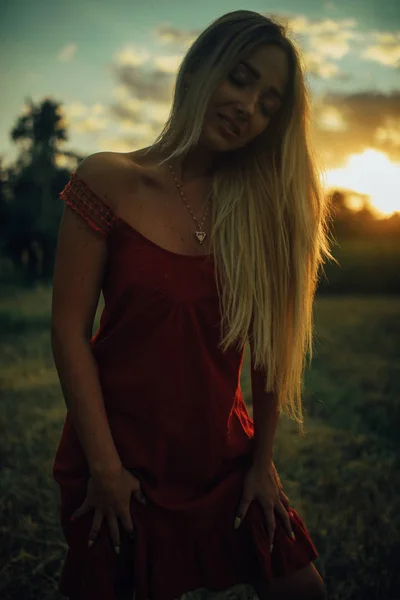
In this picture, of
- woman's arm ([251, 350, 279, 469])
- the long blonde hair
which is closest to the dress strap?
the long blonde hair

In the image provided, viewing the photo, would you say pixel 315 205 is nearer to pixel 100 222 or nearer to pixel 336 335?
pixel 100 222

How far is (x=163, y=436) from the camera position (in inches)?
Answer: 61.5

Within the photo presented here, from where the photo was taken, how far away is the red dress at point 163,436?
59.1 inches

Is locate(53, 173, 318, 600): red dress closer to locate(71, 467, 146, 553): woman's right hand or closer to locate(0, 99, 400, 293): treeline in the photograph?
locate(71, 467, 146, 553): woman's right hand

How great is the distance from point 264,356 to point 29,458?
270 centimetres

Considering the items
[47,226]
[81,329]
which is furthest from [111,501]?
[47,226]

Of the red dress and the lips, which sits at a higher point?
the lips

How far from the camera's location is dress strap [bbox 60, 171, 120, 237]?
1.46 metres

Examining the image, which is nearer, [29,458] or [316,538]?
[316,538]

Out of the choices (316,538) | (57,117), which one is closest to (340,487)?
(316,538)

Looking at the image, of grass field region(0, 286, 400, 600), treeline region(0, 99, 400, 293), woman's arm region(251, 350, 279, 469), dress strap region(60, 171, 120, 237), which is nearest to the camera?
dress strap region(60, 171, 120, 237)

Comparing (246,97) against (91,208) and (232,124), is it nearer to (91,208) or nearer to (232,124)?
(232,124)

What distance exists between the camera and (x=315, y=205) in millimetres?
1781

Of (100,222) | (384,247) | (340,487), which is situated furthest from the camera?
(384,247)
